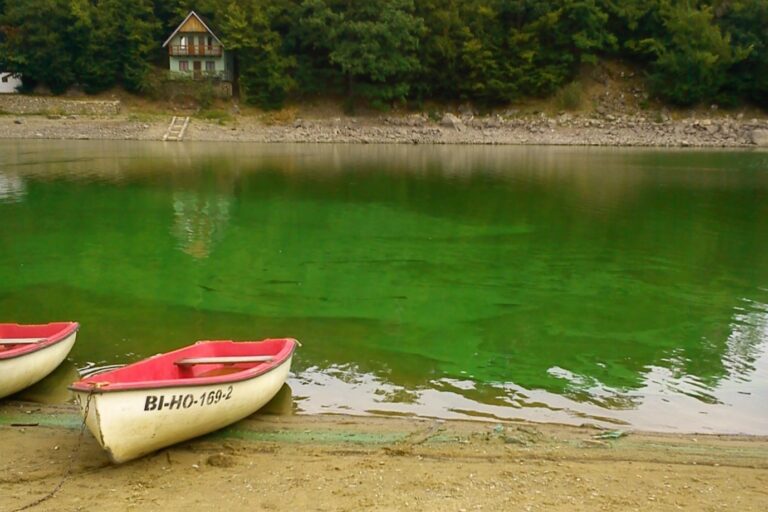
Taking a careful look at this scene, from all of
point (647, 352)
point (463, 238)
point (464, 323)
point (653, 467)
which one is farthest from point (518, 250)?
point (653, 467)

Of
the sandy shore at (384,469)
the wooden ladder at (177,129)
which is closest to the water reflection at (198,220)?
the sandy shore at (384,469)

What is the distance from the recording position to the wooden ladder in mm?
55188

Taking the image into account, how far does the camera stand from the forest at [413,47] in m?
63.2

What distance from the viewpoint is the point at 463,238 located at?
20094 mm

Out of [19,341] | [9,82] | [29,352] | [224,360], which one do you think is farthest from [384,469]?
[9,82]

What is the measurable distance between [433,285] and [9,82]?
66625 mm

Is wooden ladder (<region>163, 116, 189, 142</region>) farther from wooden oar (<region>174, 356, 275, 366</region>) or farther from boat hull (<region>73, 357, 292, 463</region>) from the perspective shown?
boat hull (<region>73, 357, 292, 463</region>)

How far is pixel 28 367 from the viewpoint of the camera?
838 cm

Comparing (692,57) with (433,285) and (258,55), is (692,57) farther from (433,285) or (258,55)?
(433,285)

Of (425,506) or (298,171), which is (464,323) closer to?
(425,506)

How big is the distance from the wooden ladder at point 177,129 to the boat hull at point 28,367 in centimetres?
4818

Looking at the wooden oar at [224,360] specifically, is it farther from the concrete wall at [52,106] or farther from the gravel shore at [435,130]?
the concrete wall at [52,106]

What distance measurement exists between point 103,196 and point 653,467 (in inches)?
923

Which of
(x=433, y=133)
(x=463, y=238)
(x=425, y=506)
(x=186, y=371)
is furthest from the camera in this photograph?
(x=433, y=133)
